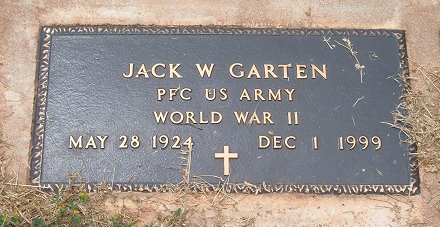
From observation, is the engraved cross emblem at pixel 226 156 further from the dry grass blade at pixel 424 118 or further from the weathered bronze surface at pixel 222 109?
the dry grass blade at pixel 424 118

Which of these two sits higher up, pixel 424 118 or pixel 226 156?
pixel 424 118

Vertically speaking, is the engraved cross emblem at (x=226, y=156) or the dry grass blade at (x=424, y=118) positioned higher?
the dry grass blade at (x=424, y=118)

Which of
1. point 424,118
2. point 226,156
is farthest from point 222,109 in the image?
point 424,118

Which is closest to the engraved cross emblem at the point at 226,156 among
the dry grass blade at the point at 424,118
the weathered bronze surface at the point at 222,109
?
the weathered bronze surface at the point at 222,109

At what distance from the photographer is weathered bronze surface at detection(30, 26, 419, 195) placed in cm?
435

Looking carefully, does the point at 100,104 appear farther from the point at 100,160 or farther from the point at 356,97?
the point at 356,97

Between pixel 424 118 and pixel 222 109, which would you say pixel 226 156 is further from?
pixel 424 118

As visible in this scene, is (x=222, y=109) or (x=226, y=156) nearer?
(x=226, y=156)

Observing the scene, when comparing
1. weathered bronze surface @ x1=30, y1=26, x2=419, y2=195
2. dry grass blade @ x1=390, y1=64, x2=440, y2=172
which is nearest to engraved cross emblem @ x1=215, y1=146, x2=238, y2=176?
weathered bronze surface @ x1=30, y1=26, x2=419, y2=195

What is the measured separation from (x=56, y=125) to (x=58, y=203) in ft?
1.96

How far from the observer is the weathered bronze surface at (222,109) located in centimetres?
435

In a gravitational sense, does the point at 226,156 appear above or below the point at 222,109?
below

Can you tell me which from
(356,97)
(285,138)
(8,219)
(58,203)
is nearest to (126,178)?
(58,203)

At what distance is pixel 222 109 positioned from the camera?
4512 mm
